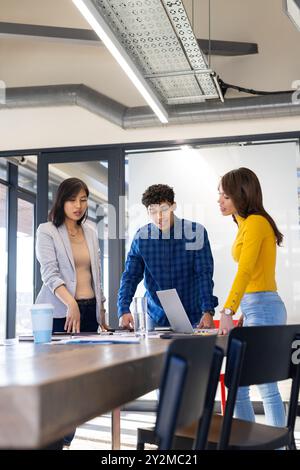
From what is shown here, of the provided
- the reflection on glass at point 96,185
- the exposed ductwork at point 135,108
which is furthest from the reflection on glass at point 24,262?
the exposed ductwork at point 135,108

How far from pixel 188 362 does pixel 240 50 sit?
185 inches

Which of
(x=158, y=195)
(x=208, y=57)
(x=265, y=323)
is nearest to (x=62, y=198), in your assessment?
(x=158, y=195)

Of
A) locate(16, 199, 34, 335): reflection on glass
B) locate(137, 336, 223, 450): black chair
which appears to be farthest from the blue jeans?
locate(16, 199, 34, 335): reflection on glass

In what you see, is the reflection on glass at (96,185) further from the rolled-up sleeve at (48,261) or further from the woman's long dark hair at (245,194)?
the woman's long dark hair at (245,194)

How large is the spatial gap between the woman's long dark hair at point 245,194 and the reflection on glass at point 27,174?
5096mm

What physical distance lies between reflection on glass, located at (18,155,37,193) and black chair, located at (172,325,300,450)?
602 cm

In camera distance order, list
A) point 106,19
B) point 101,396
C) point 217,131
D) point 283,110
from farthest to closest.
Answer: point 217,131 → point 283,110 → point 106,19 → point 101,396

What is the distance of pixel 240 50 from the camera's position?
5.29 metres

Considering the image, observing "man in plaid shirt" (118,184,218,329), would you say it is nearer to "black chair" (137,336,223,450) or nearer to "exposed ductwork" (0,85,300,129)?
"black chair" (137,336,223,450)

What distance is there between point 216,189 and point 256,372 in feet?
13.3

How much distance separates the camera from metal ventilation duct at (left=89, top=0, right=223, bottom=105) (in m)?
3.45

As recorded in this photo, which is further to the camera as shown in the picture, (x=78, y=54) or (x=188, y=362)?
(x=78, y=54)
